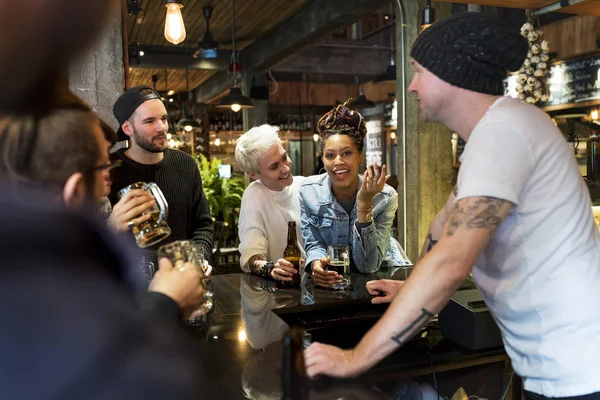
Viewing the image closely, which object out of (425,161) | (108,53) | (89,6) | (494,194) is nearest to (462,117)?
(494,194)

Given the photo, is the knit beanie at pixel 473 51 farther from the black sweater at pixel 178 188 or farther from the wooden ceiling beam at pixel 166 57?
the wooden ceiling beam at pixel 166 57

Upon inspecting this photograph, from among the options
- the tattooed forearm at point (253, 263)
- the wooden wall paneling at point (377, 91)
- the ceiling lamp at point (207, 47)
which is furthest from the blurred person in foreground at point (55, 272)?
the wooden wall paneling at point (377, 91)

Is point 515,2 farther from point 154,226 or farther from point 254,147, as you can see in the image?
point 154,226

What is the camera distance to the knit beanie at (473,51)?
1247 millimetres

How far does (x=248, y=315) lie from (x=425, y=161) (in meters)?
3.03

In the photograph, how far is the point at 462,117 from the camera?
132cm

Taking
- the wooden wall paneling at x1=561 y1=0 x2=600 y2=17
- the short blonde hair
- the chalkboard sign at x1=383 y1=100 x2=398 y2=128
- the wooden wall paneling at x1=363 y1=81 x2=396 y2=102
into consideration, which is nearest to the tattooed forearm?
the short blonde hair

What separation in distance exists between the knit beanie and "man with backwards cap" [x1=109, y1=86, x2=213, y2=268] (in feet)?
4.68

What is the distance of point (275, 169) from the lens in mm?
2711

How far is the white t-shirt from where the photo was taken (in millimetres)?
1188

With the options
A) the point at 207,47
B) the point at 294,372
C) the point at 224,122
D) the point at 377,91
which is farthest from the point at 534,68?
the point at 224,122

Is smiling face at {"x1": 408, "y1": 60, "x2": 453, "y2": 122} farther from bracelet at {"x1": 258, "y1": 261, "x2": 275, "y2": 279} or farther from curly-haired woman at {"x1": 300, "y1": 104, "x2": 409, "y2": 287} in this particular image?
bracelet at {"x1": 258, "y1": 261, "x2": 275, "y2": 279}

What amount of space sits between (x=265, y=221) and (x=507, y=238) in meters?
1.59

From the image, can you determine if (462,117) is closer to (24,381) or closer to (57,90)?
(57,90)
